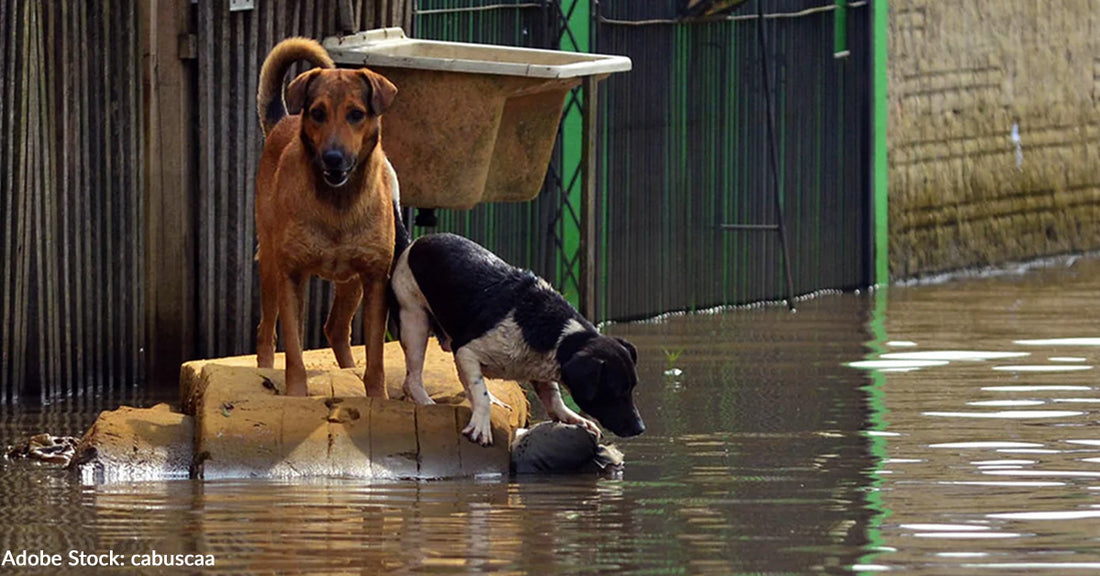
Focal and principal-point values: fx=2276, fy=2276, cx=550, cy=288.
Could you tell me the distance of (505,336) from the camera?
8234 millimetres

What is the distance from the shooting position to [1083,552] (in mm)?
6297

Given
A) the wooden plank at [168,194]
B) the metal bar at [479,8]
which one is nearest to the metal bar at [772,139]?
the metal bar at [479,8]

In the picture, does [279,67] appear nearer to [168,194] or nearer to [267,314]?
[267,314]

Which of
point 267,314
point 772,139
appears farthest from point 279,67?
point 772,139

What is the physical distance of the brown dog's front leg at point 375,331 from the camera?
27.9ft

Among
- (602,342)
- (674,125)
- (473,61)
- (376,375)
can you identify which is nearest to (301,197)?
(376,375)

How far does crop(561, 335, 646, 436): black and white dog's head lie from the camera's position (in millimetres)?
8008

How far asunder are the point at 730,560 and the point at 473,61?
4.81 meters

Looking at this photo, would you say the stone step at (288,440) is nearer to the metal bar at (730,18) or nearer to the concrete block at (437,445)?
the concrete block at (437,445)

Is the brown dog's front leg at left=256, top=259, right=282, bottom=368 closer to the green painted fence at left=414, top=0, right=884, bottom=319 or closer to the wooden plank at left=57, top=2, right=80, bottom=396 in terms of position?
the wooden plank at left=57, top=2, right=80, bottom=396

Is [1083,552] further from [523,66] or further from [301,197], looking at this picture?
[523,66]

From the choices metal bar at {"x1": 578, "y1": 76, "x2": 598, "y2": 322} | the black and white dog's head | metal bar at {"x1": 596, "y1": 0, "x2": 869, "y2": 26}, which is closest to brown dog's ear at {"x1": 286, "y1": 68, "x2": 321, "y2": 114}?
the black and white dog's head

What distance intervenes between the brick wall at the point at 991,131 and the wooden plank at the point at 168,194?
29.6ft

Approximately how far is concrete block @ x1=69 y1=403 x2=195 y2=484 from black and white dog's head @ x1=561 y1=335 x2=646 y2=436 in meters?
1.41
